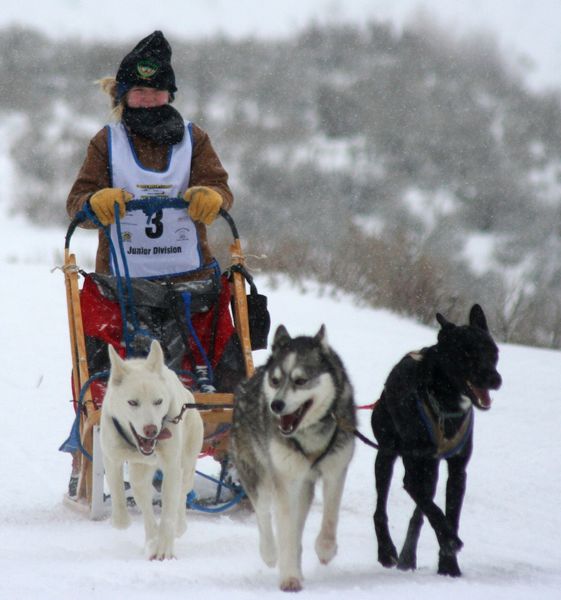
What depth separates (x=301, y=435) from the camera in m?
3.22

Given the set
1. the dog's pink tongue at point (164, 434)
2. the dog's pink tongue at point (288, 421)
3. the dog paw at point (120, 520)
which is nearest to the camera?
the dog's pink tongue at point (288, 421)

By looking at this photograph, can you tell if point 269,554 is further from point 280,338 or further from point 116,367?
point 116,367

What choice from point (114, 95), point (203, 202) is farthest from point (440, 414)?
point (114, 95)

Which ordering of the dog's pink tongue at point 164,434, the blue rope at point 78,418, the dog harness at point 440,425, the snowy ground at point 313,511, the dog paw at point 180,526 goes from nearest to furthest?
the snowy ground at point 313,511, the dog harness at point 440,425, the dog's pink tongue at point 164,434, the dog paw at point 180,526, the blue rope at point 78,418

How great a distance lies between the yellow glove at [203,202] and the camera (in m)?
4.41

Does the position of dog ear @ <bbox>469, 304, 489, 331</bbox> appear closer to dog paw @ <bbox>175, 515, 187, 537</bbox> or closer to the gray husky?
the gray husky

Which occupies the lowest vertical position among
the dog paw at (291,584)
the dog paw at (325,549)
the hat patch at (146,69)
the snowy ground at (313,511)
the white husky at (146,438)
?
the snowy ground at (313,511)

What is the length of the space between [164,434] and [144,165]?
1.50m

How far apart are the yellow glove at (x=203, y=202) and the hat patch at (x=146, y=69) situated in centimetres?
55

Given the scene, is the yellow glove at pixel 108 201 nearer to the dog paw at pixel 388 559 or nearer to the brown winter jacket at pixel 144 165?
the brown winter jacket at pixel 144 165

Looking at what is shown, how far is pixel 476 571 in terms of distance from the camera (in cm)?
337

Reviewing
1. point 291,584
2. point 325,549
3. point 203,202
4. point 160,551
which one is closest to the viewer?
point 291,584

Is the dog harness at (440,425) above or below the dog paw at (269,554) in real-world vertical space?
above

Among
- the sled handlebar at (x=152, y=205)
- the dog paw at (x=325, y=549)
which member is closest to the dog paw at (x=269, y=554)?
the dog paw at (x=325, y=549)
